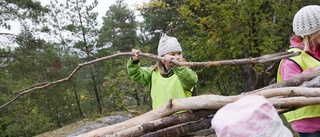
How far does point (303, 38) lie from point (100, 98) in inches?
671

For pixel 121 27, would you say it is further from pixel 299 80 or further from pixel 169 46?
pixel 299 80

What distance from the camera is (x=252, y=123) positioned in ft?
3.09

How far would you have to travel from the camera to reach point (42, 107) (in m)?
16.4

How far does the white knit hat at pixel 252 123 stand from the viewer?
3.08 feet

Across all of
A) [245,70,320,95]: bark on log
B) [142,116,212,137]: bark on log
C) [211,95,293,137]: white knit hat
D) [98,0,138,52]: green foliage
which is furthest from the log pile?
[98,0,138,52]: green foliage

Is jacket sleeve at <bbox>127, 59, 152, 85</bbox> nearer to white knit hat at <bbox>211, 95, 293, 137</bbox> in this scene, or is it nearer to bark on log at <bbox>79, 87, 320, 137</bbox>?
bark on log at <bbox>79, 87, 320, 137</bbox>

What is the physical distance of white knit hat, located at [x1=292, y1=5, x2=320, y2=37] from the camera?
170cm

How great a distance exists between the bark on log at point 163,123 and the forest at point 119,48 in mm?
948

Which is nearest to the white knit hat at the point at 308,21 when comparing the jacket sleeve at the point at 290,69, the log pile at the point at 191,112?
the jacket sleeve at the point at 290,69

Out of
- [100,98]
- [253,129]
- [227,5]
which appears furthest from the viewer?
A: [100,98]

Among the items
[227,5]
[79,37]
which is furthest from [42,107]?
[227,5]

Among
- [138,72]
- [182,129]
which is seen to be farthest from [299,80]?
[138,72]

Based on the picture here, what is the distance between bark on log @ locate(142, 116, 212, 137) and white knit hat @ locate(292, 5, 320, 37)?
74cm

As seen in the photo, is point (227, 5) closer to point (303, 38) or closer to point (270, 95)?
point (303, 38)
